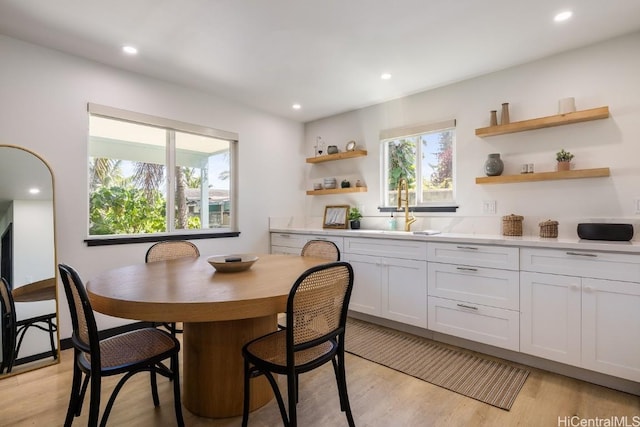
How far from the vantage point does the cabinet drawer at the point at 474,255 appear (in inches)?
92.6

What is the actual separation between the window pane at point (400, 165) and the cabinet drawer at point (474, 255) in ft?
3.29

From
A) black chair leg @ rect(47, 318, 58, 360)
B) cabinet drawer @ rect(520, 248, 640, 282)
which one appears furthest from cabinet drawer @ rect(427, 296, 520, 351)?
black chair leg @ rect(47, 318, 58, 360)

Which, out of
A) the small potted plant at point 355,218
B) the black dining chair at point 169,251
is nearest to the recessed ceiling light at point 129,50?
the black dining chair at point 169,251

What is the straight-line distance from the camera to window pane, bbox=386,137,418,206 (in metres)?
3.64

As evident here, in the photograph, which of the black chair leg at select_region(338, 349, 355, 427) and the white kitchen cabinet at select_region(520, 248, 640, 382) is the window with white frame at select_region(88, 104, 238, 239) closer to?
the black chair leg at select_region(338, 349, 355, 427)

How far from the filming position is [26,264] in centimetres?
240

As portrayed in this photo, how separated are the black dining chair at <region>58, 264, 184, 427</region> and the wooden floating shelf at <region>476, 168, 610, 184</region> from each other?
9.10ft

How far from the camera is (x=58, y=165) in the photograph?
8.57 ft

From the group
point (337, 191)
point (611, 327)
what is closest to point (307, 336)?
point (611, 327)

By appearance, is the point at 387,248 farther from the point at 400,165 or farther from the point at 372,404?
the point at 372,404

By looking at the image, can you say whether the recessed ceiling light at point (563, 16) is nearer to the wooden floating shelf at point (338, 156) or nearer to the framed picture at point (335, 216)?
the wooden floating shelf at point (338, 156)

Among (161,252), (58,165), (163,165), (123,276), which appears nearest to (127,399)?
(123,276)

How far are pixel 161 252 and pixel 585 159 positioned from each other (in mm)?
3478

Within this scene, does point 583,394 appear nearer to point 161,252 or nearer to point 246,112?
point 161,252
